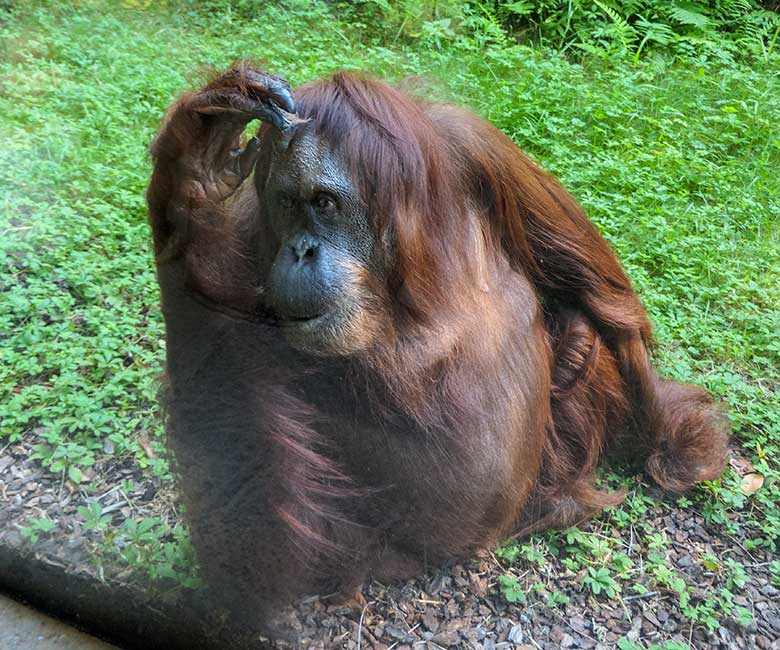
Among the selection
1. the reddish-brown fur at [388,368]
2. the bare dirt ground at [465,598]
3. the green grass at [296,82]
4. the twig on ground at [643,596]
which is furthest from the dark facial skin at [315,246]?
the twig on ground at [643,596]

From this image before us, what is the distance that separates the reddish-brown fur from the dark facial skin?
0.03m

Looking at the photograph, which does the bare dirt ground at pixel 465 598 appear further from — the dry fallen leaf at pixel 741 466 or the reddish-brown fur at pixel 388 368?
the dry fallen leaf at pixel 741 466

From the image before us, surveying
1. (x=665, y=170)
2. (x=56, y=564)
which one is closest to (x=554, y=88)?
(x=665, y=170)

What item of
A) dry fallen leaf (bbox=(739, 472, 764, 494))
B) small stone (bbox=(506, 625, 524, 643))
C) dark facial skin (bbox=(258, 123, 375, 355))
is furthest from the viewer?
dry fallen leaf (bbox=(739, 472, 764, 494))

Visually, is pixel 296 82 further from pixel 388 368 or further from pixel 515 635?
pixel 515 635

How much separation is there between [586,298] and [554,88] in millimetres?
1396

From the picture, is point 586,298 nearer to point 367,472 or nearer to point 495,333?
point 495,333

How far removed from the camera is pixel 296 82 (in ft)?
7.12

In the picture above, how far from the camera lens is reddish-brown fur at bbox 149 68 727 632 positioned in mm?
1667

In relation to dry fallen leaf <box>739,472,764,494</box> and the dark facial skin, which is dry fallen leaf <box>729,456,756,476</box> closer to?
dry fallen leaf <box>739,472,764,494</box>

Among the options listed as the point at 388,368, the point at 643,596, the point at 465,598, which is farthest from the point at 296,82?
the point at 643,596

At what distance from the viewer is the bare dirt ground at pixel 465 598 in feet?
5.77

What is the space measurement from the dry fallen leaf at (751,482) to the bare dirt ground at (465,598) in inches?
7.9

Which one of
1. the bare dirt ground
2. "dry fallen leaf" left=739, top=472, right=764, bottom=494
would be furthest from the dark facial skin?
"dry fallen leaf" left=739, top=472, right=764, bottom=494
